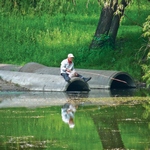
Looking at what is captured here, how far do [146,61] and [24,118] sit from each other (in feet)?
42.9

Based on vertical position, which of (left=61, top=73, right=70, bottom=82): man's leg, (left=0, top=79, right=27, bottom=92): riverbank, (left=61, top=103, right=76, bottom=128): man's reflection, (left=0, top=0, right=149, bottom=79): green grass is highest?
(left=61, top=103, right=76, bottom=128): man's reflection

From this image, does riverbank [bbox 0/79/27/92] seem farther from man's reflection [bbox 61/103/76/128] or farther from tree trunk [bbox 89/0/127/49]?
tree trunk [bbox 89/0/127/49]

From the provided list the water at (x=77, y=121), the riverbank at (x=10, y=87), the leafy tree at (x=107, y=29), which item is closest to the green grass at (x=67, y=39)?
the leafy tree at (x=107, y=29)

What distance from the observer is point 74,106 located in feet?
71.3

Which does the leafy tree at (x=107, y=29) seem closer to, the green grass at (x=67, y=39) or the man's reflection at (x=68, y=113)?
the green grass at (x=67, y=39)

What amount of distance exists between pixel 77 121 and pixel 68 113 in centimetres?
184

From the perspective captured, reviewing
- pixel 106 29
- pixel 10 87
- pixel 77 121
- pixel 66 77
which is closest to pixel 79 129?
pixel 77 121

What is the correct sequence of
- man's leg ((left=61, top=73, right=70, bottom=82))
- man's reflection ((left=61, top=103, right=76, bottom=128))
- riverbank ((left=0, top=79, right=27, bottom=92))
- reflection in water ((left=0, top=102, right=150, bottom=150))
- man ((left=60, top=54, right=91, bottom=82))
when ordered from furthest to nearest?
riverbank ((left=0, top=79, right=27, bottom=92)) → man ((left=60, top=54, right=91, bottom=82)) → man's leg ((left=61, top=73, right=70, bottom=82)) → man's reflection ((left=61, top=103, right=76, bottom=128)) → reflection in water ((left=0, top=102, right=150, bottom=150))

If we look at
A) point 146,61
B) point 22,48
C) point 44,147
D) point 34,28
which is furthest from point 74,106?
point 34,28

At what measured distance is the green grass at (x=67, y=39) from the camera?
Answer: 32906 mm

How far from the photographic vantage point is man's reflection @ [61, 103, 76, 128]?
17953 mm

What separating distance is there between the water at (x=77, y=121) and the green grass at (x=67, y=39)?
548 centimetres

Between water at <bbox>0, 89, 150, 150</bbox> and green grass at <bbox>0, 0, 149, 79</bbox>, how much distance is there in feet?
18.0

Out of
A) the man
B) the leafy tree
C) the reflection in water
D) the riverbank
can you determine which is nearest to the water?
the reflection in water
